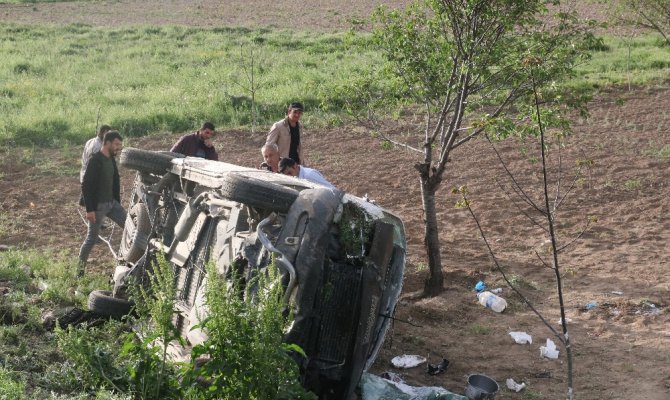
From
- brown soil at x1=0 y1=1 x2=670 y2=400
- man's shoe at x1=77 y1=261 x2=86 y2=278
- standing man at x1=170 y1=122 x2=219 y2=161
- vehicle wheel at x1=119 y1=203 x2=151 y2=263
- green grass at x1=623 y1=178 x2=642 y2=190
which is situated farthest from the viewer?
green grass at x1=623 y1=178 x2=642 y2=190

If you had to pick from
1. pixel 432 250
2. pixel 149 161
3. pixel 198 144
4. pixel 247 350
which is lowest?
pixel 432 250

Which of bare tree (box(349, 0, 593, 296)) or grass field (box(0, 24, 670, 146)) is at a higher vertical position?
bare tree (box(349, 0, 593, 296))

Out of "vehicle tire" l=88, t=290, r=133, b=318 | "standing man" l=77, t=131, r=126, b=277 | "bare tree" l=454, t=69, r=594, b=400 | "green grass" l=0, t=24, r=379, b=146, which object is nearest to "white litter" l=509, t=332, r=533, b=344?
"bare tree" l=454, t=69, r=594, b=400

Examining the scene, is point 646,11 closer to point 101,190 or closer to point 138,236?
point 101,190

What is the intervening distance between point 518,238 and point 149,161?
4.78 m

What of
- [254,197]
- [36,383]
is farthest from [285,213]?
[36,383]

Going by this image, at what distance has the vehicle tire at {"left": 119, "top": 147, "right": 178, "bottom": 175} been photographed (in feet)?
26.0

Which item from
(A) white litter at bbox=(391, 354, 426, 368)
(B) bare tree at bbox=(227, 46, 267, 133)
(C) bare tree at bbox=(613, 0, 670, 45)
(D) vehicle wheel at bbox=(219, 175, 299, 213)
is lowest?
(A) white litter at bbox=(391, 354, 426, 368)

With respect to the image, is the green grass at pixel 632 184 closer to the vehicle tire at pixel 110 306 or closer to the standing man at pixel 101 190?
the standing man at pixel 101 190

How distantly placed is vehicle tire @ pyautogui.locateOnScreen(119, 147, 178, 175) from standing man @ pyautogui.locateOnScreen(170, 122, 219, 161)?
136 centimetres

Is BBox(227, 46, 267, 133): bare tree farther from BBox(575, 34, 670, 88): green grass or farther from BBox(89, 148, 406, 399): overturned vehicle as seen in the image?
BBox(89, 148, 406, 399): overturned vehicle

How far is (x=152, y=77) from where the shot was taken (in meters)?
22.6

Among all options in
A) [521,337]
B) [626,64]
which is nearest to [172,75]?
[626,64]

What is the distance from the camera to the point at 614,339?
776 centimetres
